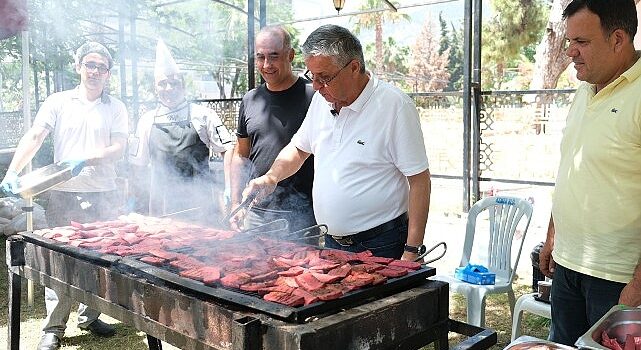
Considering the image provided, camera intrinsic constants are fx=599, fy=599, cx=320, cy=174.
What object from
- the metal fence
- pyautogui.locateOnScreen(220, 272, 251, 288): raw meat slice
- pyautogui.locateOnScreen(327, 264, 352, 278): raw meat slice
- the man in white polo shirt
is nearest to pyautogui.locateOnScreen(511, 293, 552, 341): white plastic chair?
the man in white polo shirt

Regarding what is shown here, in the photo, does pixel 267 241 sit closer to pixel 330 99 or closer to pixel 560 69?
pixel 330 99

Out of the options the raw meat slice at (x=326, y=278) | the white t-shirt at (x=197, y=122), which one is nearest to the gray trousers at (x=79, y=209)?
the white t-shirt at (x=197, y=122)

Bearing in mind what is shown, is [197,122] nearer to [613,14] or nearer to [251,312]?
[251,312]

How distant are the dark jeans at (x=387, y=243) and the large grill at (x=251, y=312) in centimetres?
61

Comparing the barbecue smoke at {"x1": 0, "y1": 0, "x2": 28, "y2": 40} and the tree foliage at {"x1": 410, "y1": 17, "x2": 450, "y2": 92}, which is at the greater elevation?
the tree foliage at {"x1": 410, "y1": 17, "x2": 450, "y2": 92}

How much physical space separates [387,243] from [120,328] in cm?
268

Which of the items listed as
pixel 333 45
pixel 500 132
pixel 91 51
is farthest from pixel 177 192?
pixel 500 132

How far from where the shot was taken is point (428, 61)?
31.6 metres

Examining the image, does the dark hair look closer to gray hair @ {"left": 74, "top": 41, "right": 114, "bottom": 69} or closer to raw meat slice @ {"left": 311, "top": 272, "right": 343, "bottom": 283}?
raw meat slice @ {"left": 311, "top": 272, "right": 343, "bottom": 283}

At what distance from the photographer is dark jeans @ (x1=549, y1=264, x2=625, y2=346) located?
2.46 meters

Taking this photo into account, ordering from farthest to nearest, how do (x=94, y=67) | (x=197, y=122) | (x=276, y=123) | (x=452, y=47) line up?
(x=452, y=47)
(x=197, y=122)
(x=94, y=67)
(x=276, y=123)

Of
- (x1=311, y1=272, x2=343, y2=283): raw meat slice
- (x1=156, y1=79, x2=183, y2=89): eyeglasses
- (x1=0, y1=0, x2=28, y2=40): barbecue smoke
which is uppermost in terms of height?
(x1=0, y1=0, x2=28, y2=40): barbecue smoke

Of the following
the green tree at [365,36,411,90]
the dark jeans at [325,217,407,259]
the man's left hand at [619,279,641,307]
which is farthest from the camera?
the green tree at [365,36,411,90]

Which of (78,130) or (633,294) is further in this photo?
(78,130)
